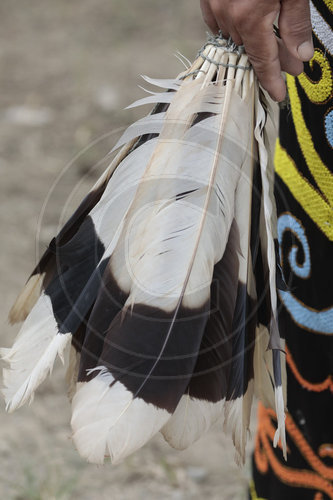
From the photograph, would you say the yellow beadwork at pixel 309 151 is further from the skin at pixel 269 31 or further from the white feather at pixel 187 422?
the white feather at pixel 187 422

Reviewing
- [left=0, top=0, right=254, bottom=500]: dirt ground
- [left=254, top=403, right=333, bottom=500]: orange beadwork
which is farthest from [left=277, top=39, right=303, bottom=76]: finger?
[left=254, top=403, right=333, bottom=500]: orange beadwork

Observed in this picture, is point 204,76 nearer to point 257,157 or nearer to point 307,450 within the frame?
point 257,157

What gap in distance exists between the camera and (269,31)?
0.70m

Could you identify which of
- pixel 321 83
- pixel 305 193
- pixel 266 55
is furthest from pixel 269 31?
pixel 305 193

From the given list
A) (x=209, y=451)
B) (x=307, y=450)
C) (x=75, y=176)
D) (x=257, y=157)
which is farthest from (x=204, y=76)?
(x=75, y=176)

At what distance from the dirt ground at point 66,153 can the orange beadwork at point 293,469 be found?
454 millimetres

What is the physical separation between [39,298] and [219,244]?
0.24 m

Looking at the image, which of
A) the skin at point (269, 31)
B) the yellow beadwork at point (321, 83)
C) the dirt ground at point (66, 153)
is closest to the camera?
the skin at point (269, 31)

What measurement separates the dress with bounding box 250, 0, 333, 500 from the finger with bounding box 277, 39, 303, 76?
0.19ft

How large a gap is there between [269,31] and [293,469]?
619 mm

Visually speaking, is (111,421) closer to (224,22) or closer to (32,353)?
(32,353)

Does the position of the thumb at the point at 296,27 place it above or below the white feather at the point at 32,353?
above

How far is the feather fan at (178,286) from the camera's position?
0.74m

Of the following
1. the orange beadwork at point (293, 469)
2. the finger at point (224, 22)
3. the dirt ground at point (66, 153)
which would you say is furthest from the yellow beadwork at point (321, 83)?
the orange beadwork at point (293, 469)
